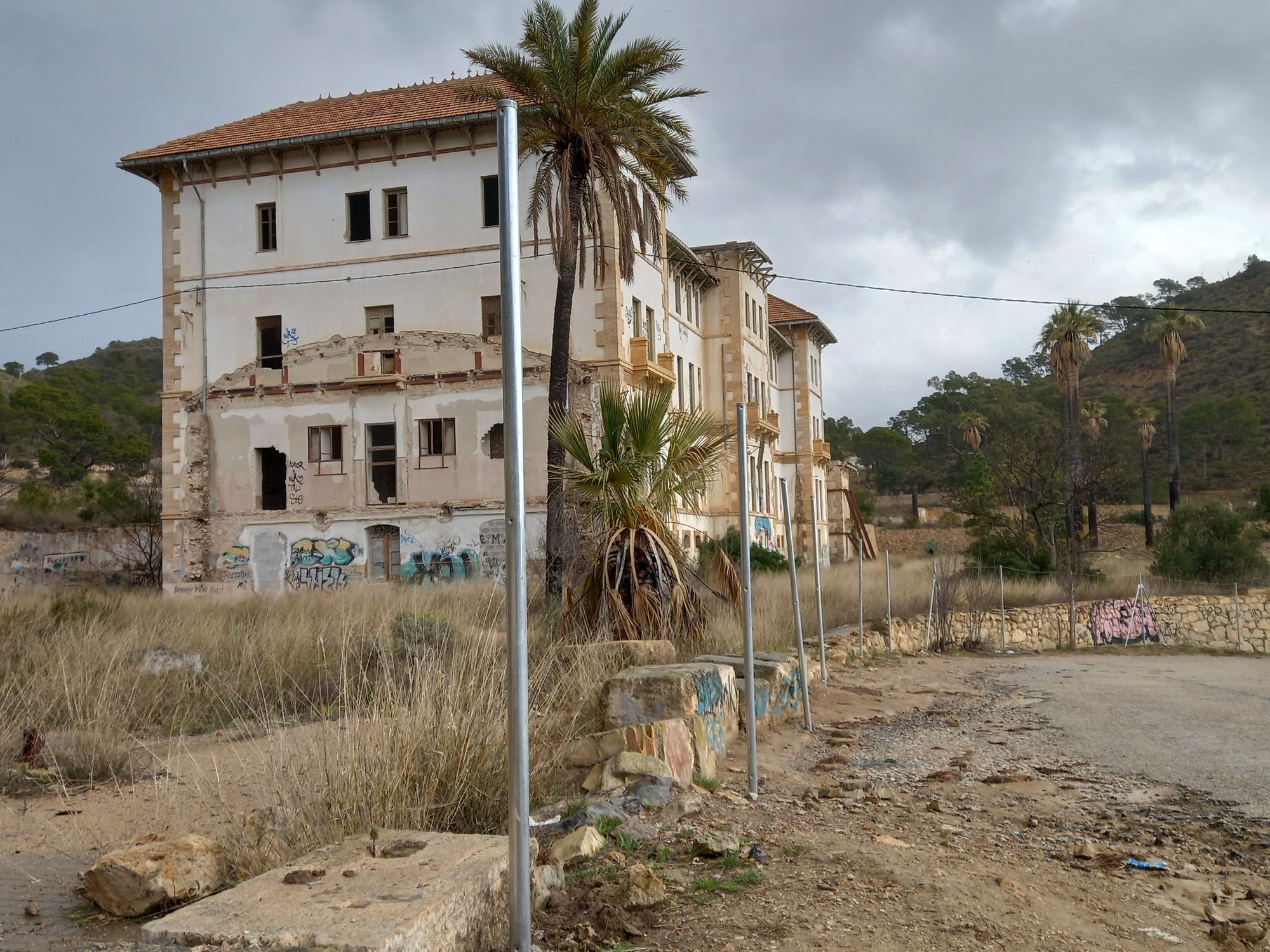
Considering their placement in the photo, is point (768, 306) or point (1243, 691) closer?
point (1243, 691)

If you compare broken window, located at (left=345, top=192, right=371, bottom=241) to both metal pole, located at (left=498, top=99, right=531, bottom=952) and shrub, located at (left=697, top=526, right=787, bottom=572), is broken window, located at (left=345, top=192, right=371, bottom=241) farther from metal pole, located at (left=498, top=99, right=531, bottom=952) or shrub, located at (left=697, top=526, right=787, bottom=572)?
metal pole, located at (left=498, top=99, right=531, bottom=952)

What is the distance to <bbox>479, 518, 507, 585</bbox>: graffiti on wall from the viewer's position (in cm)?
2742

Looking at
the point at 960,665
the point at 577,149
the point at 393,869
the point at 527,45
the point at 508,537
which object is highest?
the point at 527,45

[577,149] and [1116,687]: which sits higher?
[577,149]

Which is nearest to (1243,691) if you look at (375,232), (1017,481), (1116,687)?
(1116,687)

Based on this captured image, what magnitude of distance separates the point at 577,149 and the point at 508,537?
1761cm

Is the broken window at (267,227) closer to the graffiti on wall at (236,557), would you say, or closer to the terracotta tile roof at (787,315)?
the graffiti on wall at (236,557)

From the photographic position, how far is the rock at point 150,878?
4930 millimetres

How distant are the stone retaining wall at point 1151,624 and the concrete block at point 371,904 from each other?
2225 centimetres

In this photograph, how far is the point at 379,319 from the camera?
29391 millimetres

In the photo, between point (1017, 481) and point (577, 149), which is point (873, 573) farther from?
point (577, 149)

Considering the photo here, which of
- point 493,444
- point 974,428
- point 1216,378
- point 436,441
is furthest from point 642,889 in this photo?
point 1216,378

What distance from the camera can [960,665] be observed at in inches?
813

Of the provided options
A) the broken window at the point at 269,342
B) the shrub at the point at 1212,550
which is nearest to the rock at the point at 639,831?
the broken window at the point at 269,342
